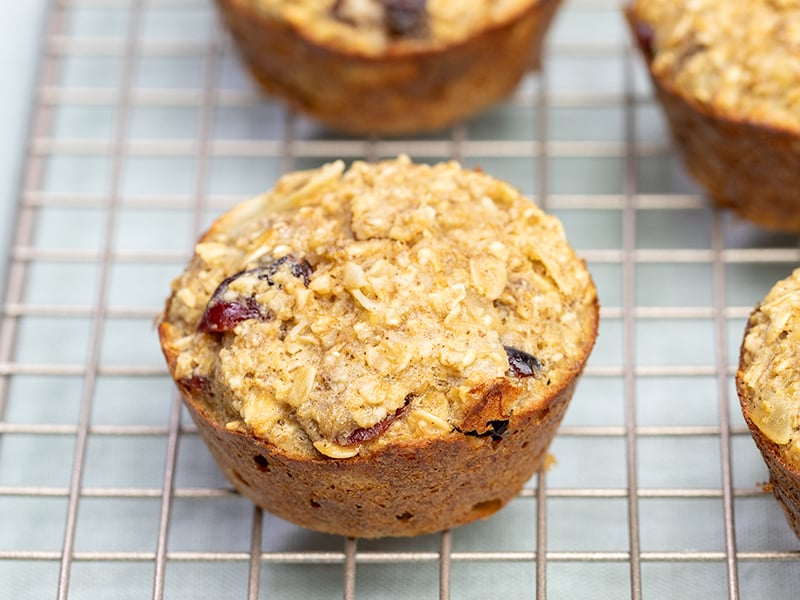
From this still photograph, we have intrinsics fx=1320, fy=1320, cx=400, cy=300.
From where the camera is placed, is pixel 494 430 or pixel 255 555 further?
pixel 255 555

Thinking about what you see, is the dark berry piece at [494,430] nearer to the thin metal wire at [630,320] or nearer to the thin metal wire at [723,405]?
the thin metal wire at [630,320]

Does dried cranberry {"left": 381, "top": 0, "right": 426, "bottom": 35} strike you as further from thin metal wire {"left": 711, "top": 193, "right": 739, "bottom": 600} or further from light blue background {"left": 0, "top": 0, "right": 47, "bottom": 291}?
light blue background {"left": 0, "top": 0, "right": 47, "bottom": 291}

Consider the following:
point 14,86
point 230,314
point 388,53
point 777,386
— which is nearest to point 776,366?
point 777,386

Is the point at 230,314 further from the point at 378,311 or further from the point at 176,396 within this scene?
the point at 176,396

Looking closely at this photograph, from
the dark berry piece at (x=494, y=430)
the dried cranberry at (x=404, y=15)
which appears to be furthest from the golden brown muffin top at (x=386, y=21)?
the dark berry piece at (x=494, y=430)

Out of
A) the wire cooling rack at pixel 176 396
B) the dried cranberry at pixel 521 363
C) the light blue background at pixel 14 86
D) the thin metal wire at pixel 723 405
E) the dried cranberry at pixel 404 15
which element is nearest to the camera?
the dried cranberry at pixel 521 363

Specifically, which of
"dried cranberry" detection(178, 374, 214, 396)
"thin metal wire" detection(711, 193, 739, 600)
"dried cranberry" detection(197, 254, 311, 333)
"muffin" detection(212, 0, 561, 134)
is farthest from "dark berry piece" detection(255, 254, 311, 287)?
"thin metal wire" detection(711, 193, 739, 600)

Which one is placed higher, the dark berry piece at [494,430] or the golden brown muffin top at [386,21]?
the golden brown muffin top at [386,21]
